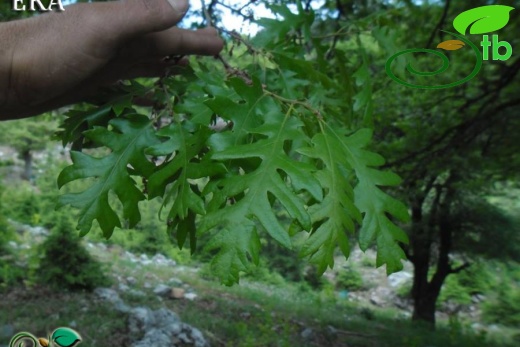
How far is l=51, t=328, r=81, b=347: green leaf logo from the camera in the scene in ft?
5.73

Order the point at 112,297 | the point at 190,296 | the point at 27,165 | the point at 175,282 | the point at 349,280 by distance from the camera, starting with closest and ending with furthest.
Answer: the point at 112,297 → the point at 190,296 → the point at 175,282 → the point at 349,280 → the point at 27,165

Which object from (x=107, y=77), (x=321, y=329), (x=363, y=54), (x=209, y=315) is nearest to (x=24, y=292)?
(x=209, y=315)

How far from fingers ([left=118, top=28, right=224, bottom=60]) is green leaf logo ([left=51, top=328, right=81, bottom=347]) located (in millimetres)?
1051

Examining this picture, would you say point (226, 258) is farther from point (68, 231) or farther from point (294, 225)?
point (68, 231)

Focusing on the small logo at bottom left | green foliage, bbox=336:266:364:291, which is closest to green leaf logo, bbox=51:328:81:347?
the small logo at bottom left

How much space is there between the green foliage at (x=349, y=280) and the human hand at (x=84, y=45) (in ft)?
40.1

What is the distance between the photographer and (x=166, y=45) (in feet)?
4.64

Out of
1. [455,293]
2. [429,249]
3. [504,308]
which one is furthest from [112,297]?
[455,293]

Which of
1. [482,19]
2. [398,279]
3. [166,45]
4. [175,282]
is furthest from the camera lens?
[398,279]

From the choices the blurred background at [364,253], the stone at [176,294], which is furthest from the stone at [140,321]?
the stone at [176,294]

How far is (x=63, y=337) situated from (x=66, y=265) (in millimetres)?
4159

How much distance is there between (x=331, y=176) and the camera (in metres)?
0.99

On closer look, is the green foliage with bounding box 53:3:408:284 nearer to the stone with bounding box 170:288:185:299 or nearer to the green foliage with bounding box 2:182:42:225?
the stone with bounding box 170:288:185:299

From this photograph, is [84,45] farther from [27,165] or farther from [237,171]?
[27,165]
